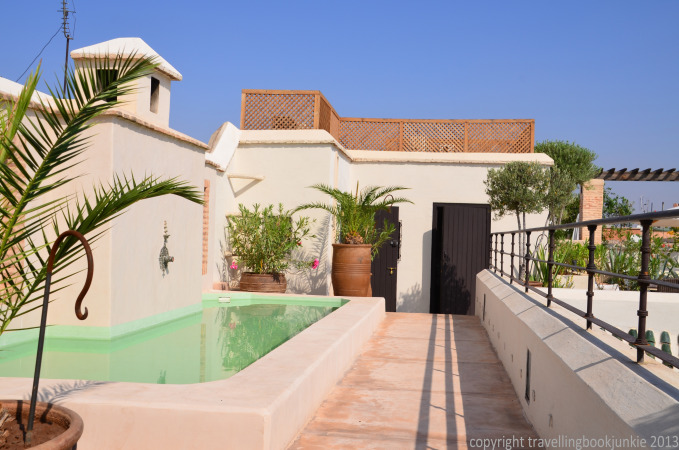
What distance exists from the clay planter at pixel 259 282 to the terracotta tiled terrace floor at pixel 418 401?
3.49 metres

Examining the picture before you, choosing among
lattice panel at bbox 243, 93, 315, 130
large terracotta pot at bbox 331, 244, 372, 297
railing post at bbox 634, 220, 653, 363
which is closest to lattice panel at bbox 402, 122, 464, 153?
lattice panel at bbox 243, 93, 315, 130

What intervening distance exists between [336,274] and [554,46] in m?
8.57

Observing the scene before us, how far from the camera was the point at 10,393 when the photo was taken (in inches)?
124

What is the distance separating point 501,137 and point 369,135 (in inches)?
109

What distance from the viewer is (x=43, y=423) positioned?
2621 millimetres

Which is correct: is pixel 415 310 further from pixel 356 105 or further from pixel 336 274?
pixel 356 105

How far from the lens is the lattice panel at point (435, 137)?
12.9 m

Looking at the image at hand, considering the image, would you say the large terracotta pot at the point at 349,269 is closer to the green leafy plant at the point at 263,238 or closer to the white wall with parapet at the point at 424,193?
the green leafy plant at the point at 263,238

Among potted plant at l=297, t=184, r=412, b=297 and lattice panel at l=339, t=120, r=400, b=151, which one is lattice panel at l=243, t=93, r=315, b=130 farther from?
lattice panel at l=339, t=120, r=400, b=151

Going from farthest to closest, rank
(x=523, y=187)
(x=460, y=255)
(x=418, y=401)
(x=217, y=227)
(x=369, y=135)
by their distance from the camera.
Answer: (x=369, y=135) → (x=460, y=255) → (x=523, y=187) → (x=217, y=227) → (x=418, y=401)

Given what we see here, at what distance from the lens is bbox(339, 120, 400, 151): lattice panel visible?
13.0m

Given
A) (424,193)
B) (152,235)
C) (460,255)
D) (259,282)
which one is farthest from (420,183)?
(152,235)

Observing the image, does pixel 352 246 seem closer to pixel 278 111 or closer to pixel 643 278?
pixel 278 111

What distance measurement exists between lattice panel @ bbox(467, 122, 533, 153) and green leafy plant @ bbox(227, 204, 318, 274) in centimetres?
433
